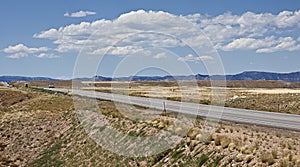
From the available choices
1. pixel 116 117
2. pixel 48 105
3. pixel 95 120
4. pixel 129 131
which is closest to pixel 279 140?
pixel 129 131

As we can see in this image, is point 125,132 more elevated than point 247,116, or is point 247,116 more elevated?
point 247,116

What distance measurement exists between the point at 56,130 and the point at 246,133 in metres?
29.1

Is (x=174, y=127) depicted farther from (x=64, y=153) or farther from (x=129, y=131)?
(x=64, y=153)

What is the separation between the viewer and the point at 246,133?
25703mm

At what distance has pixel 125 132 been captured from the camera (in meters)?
36.1

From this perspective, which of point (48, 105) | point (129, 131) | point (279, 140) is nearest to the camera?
point (279, 140)

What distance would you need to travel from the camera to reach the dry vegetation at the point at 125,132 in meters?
21.7

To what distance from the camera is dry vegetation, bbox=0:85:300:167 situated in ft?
71.2

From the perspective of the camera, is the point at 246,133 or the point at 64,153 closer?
the point at 246,133

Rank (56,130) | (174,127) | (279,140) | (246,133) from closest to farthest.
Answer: (279,140) < (246,133) < (174,127) < (56,130)

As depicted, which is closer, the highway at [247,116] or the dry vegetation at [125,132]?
the dry vegetation at [125,132]

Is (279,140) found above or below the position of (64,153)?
above

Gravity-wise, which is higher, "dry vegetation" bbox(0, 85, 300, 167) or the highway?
the highway

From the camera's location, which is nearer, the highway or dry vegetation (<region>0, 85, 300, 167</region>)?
dry vegetation (<region>0, 85, 300, 167</region>)
